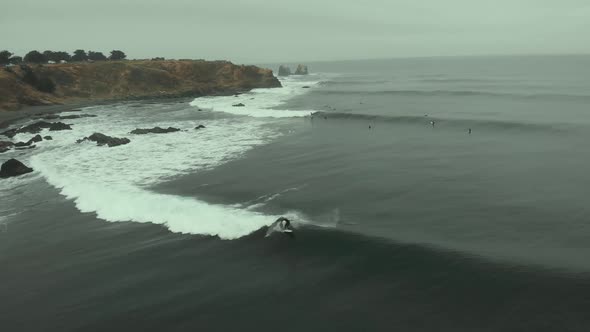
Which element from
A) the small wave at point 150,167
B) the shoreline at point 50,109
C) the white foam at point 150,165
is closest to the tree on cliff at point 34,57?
the shoreline at point 50,109

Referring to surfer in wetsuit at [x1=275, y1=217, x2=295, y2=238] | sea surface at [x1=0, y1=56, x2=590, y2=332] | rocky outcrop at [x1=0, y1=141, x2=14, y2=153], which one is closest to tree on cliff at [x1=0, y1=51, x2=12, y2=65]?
rocky outcrop at [x1=0, y1=141, x2=14, y2=153]

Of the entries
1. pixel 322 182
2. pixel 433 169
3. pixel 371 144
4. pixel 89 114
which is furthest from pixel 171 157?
pixel 89 114

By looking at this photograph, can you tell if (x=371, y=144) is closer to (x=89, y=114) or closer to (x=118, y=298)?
(x=118, y=298)

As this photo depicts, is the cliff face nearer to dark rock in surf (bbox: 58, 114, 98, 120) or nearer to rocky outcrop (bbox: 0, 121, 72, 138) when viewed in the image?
dark rock in surf (bbox: 58, 114, 98, 120)

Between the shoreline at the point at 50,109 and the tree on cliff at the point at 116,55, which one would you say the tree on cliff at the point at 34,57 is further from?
the shoreline at the point at 50,109

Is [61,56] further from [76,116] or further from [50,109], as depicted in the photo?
[76,116]
